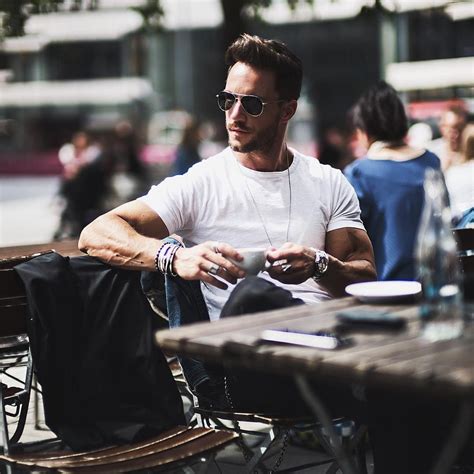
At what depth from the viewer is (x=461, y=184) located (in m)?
7.08

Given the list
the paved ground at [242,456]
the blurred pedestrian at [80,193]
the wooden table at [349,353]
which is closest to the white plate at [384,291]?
the wooden table at [349,353]

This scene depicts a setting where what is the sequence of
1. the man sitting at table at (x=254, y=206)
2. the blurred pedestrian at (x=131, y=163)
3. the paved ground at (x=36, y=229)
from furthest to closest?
the blurred pedestrian at (x=131, y=163)
the paved ground at (x=36, y=229)
the man sitting at table at (x=254, y=206)

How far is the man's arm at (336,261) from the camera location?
136 inches

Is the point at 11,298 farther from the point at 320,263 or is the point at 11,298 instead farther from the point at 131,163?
the point at 131,163

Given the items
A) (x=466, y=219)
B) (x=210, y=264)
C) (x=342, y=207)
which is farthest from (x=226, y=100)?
(x=466, y=219)

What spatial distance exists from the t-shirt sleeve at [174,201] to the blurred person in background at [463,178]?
102 inches

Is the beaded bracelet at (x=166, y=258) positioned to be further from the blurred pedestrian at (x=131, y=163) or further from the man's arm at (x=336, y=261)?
the blurred pedestrian at (x=131, y=163)

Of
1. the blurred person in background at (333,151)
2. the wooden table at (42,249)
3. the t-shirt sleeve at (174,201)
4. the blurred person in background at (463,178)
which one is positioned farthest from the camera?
the blurred person in background at (333,151)

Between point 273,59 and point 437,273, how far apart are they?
5.01ft

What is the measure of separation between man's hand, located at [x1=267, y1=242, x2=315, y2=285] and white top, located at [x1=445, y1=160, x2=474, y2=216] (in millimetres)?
3238

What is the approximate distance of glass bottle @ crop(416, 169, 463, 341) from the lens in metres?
2.65

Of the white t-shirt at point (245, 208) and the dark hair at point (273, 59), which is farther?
the dark hair at point (273, 59)

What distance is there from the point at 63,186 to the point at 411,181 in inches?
411

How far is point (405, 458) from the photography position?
311 cm
